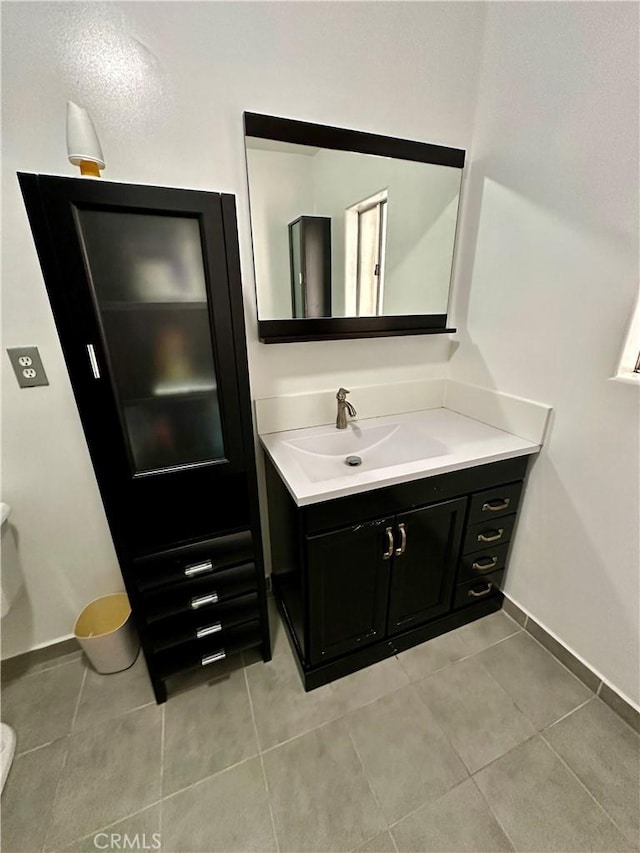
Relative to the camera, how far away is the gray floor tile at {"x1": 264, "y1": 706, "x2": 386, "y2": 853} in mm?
976

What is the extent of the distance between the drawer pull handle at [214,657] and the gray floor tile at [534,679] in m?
1.04

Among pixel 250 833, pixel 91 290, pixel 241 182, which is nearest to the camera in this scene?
pixel 91 290

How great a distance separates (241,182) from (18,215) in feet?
2.24

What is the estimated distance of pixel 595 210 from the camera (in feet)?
3.52

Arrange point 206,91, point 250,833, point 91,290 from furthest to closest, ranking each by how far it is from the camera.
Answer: point 206,91 < point 250,833 < point 91,290

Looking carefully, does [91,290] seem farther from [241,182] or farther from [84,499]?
[84,499]

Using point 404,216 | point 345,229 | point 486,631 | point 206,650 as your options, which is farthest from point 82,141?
point 486,631

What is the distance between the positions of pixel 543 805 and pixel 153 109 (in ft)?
7.92

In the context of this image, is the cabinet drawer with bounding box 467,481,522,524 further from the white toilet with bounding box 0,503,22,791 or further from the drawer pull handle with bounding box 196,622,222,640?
the white toilet with bounding box 0,503,22,791

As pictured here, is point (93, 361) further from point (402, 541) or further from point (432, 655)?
point (432, 655)

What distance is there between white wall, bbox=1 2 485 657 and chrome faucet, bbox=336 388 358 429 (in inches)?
5.5

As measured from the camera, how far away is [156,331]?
0.98 metres

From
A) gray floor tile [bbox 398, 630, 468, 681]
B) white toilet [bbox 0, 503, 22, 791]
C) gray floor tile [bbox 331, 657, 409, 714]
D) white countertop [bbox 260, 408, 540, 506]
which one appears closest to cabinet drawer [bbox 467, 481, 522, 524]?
white countertop [bbox 260, 408, 540, 506]

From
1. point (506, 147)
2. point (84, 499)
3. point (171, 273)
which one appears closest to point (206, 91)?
point (171, 273)
